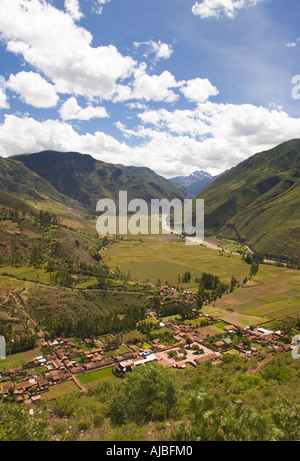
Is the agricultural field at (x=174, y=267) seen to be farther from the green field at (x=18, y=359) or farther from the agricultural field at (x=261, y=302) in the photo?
the green field at (x=18, y=359)

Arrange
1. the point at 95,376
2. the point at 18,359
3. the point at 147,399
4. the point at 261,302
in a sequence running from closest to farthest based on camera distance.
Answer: the point at 147,399, the point at 95,376, the point at 18,359, the point at 261,302

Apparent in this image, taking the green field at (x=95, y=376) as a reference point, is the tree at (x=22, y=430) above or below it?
above

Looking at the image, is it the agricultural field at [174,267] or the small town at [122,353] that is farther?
the agricultural field at [174,267]

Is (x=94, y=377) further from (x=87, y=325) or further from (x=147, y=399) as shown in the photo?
(x=147, y=399)

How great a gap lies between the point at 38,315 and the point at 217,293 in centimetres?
6909

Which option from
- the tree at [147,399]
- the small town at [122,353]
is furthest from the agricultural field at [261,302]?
the tree at [147,399]

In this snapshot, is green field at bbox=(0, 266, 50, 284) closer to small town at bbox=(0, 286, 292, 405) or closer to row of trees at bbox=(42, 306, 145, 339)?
row of trees at bbox=(42, 306, 145, 339)

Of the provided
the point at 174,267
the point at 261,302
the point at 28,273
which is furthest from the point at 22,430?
the point at 174,267

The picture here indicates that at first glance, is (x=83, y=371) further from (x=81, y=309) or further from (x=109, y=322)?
(x=81, y=309)

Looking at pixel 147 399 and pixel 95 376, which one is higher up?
pixel 147 399

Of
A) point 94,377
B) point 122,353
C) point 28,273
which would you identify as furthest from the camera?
point 28,273

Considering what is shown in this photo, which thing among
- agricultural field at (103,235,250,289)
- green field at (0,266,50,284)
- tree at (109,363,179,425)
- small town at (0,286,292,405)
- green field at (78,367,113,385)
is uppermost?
tree at (109,363,179,425)

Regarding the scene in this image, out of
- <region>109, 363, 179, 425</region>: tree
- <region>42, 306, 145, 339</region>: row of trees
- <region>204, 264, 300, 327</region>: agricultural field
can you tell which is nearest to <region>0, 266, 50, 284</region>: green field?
<region>42, 306, 145, 339</region>: row of trees

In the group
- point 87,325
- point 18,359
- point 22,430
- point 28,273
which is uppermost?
point 22,430
